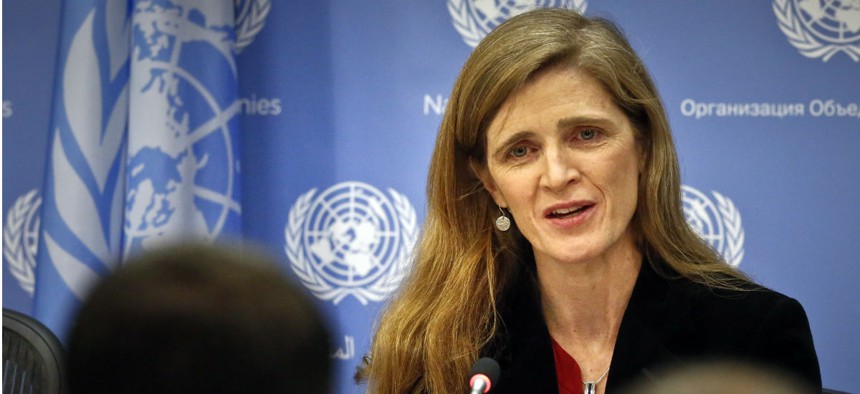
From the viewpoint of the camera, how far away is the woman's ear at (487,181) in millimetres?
2059

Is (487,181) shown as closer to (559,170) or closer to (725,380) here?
(559,170)

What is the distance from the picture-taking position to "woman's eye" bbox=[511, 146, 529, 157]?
1938 mm

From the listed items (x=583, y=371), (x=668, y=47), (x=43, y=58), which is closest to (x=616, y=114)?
(x=583, y=371)

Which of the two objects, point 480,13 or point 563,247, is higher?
point 480,13

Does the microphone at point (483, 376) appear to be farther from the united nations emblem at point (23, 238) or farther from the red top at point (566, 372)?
the united nations emblem at point (23, 238)

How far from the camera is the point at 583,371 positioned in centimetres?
197

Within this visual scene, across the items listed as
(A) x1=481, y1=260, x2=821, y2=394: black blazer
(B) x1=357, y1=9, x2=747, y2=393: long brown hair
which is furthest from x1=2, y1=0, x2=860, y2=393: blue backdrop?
(A) x1=481, y1=260, x2=821, y2=394: black blazer

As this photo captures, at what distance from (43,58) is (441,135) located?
1.93 m

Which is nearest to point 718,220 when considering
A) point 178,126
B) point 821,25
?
point 821,25

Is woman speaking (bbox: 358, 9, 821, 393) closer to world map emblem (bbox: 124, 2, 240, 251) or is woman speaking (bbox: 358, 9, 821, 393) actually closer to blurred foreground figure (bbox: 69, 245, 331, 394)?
world map emblem (bbox: 124, 2, 240, 251)

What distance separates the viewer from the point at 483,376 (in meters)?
1.36

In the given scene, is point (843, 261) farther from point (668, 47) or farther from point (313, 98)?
point (313, 98)

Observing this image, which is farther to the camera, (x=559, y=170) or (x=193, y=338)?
(x=559, y=170)

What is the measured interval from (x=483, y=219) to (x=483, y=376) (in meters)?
0.82
